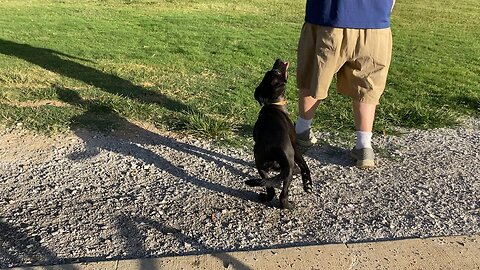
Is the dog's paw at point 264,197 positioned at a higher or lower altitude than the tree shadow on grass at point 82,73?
higher

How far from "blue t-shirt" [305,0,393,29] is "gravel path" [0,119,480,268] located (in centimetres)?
98

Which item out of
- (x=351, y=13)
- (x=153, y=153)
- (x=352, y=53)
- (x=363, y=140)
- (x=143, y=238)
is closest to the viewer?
(x=143, y=238)

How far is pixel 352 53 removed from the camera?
378cm

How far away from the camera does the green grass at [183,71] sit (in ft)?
15.8

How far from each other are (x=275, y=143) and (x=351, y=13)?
44.6 inches

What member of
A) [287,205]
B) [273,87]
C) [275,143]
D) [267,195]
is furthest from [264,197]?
[273,87]

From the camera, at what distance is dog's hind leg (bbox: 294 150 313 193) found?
3.24 m

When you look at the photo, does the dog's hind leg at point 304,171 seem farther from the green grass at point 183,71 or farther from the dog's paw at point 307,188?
the green grass at point 183,71

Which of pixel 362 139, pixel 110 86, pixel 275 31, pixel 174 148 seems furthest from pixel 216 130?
pixel 275 31

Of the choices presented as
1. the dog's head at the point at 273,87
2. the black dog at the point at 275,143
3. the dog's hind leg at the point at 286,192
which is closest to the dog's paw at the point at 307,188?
the black dog at the point at 275,143

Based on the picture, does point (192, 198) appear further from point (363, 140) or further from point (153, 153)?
point (363, 140)

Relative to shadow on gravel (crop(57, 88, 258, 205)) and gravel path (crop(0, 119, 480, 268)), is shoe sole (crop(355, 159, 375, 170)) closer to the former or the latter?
gravel path (crop(0, 119, 480, 268))

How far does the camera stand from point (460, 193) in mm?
3559

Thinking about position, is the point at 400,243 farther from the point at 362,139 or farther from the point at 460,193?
the point at 362,139
